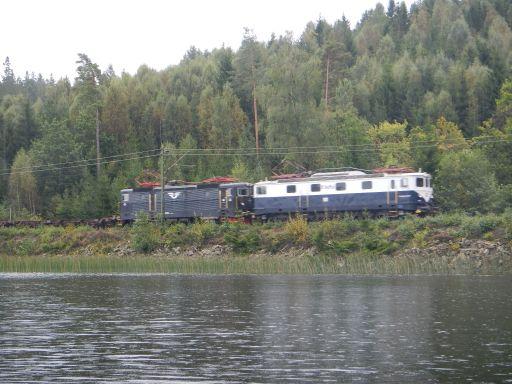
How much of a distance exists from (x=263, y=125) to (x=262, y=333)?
68.3 m

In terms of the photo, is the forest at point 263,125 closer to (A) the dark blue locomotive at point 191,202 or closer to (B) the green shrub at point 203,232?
(A) the dark blue locomotive at point 191,202

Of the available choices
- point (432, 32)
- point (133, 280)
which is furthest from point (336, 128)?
point (432, 32)

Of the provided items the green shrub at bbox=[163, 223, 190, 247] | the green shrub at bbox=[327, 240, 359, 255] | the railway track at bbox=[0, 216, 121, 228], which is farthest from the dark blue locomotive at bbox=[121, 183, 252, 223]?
the green shrub at bbox=[327, 240, 359, 255]

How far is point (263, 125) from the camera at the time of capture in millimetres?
96875

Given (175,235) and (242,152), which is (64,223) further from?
(242,152)

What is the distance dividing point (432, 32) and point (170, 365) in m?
167

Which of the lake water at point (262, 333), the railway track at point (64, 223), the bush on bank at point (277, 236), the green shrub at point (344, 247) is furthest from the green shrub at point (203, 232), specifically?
the lake water at point (262, 333)

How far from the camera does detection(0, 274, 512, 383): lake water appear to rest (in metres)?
22.9

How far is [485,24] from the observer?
7067 inches

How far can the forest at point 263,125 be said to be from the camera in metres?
88.9

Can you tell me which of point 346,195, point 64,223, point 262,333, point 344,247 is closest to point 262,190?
point 346,195

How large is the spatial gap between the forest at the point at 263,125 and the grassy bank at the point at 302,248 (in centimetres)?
1056

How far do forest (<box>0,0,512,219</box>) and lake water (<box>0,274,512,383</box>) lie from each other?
32.3 m

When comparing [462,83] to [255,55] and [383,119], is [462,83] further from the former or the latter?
[255,55]
